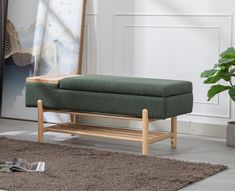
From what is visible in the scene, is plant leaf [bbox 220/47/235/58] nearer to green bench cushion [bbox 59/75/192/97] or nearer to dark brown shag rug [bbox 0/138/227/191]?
green bench cushion [bbox 59/75/192/97]

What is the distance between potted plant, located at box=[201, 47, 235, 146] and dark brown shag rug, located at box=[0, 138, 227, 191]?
0.87 m

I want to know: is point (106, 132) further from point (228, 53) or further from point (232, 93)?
point (228, 53)

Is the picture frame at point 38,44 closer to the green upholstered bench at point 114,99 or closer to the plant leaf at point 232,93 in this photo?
the green upholstered bench at point 114,99

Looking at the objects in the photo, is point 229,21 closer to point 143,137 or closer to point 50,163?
point 143,137

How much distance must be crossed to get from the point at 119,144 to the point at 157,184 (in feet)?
5.00

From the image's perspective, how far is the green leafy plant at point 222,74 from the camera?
17.2ft

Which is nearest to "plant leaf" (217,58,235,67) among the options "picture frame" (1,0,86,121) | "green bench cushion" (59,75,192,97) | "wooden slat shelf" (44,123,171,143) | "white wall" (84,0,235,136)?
"green bench cushion" (59,75,192,97)

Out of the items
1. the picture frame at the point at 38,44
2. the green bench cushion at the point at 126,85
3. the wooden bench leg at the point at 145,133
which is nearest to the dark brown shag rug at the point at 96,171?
the wooden bench leg at the point at 145,133

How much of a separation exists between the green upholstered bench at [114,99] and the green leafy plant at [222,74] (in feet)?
0.57

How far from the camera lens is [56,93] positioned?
5.41 metres

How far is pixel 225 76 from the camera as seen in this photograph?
5.31 m

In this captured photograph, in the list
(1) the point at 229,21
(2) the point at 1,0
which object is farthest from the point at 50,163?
(2) the point at 1,0

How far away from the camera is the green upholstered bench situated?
4961mm

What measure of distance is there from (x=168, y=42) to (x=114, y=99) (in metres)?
1.11
